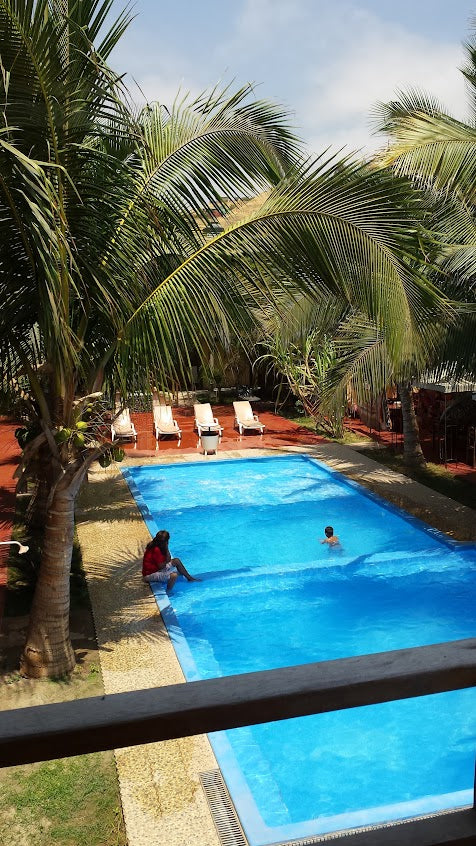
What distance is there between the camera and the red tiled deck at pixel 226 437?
17.5 meters

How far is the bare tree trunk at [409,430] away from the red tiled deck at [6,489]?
7346 millimetres

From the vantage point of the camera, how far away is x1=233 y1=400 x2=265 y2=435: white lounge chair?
744 inches

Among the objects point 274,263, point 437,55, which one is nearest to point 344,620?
point 274,263

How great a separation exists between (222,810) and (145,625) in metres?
3.34

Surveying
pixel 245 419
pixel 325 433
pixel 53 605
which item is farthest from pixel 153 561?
pixel 325 433

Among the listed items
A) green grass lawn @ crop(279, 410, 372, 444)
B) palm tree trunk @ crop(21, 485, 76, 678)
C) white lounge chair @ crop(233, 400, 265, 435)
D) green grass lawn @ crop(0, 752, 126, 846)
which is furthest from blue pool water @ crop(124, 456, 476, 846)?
white lounge chair @ crop(233, 400, 265, 435)

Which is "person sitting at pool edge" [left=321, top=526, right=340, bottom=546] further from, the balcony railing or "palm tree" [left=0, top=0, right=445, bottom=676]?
the balcony railing

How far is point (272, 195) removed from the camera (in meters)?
6.56

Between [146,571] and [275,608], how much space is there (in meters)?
1.68

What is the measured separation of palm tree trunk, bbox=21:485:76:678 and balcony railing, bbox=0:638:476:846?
5.96 meters

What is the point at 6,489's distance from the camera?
13.9 m

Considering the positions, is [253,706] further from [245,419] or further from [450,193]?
[245,419]

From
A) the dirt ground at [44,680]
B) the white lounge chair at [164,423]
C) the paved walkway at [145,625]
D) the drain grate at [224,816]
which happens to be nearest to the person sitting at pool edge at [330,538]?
the paved walkway at [145,625]

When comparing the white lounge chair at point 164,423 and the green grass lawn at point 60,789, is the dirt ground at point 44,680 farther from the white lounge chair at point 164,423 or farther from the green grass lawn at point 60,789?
the white lounge chair at point 164,423
